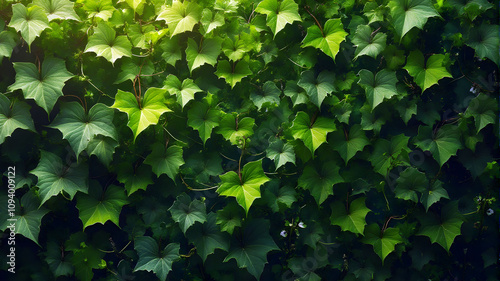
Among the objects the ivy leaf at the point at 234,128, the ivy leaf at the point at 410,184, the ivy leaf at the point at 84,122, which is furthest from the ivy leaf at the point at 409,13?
the ivy leaf at the point at 84,122

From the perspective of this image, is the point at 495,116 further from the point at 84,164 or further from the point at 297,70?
the point at 84,164

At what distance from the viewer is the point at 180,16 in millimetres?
2574

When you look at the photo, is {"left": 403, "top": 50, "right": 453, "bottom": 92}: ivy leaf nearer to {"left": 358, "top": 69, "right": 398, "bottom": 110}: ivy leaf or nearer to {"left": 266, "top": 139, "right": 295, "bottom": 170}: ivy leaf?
{"left": 358, "top": 69, "right": 398, "bottom": 110}: ivy leaf

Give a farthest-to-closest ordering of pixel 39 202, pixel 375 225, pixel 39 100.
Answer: pixel 375 225 → pixel 39 202 → pixel 39 100

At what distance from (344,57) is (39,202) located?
1968 mm

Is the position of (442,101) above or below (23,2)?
below

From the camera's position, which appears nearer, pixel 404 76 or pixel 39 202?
pixel 39 202

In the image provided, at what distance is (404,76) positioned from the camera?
271 centimetres

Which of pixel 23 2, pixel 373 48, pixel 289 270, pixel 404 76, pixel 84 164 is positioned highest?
pixel 23 2

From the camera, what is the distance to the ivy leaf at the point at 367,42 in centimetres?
260

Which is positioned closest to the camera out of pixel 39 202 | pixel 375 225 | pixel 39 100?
pixel 39 100

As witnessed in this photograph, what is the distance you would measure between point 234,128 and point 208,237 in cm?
65

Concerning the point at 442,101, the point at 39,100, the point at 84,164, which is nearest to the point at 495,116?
the point at 442,101

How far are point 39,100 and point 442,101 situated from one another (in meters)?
2.34
